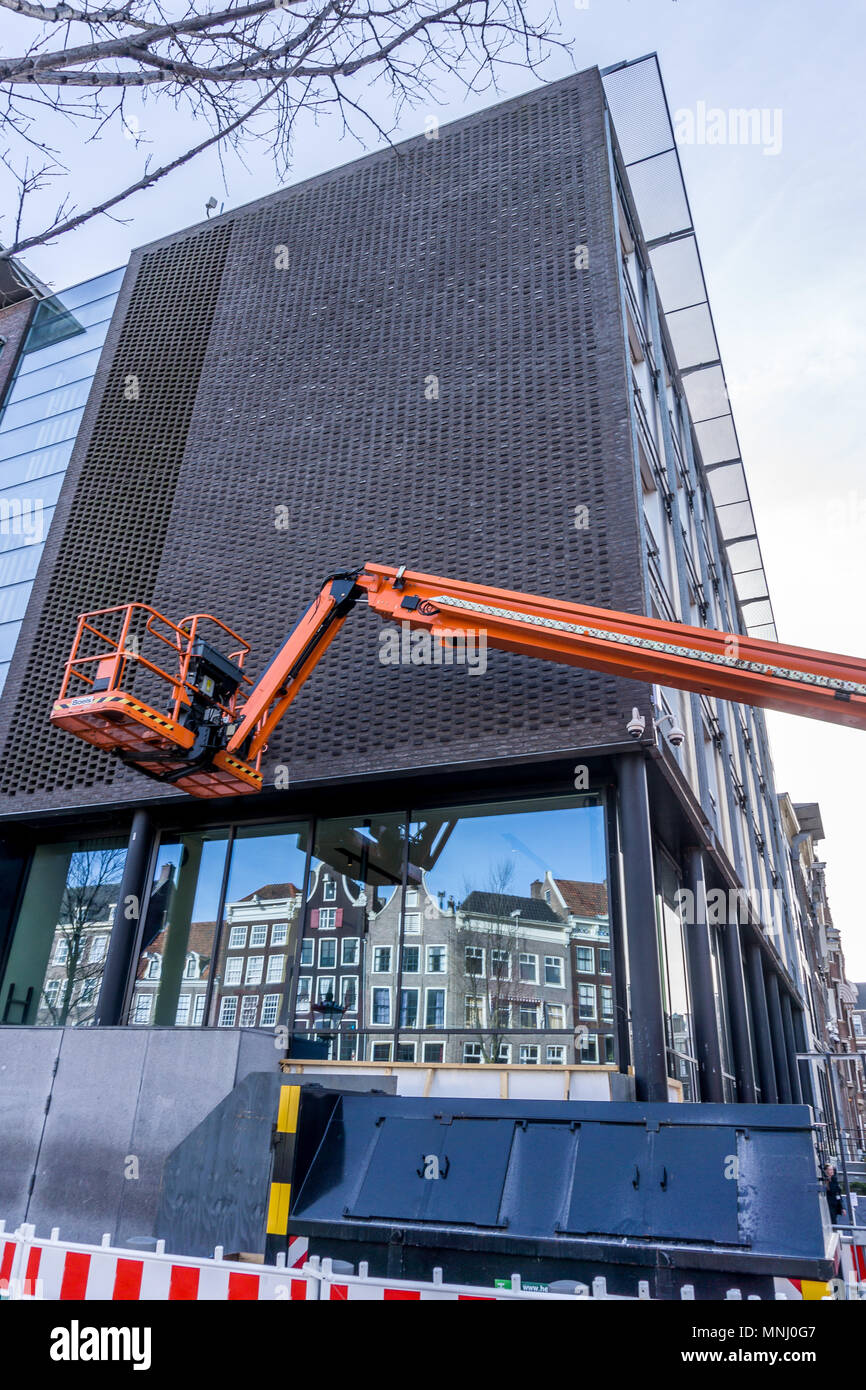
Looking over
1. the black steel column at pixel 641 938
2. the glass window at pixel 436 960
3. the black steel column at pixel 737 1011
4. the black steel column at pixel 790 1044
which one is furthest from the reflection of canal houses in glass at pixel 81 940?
the black steel column at pixel 790 1044

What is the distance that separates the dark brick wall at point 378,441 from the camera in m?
13.8

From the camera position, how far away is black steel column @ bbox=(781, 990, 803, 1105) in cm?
2944

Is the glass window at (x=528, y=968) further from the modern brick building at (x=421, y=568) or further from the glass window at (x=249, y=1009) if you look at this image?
the glass window at (x=249, y=1009)

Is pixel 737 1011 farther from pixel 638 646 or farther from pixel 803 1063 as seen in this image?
pixel 803 1063

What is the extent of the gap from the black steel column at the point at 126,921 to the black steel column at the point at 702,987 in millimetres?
9388

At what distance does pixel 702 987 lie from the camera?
15.7 m

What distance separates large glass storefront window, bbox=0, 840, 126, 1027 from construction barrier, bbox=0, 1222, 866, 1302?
953cm

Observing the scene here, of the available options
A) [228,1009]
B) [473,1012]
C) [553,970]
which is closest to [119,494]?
[228,1009]

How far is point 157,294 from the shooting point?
70.2 ft

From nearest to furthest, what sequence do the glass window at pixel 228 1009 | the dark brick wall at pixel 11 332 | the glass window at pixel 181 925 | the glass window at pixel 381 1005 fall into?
1. the glass window at pixel 381 1005
2. the glass window at pixel 228 1009
3. the glass window at pixel 181 925
4. the dark brick wall at pixel 11 332

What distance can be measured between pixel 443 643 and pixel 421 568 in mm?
1853

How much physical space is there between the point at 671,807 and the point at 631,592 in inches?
149

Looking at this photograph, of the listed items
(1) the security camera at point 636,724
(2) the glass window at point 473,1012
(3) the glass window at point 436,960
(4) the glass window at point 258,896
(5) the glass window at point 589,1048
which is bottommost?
(5) the glass window at point 589,1048
